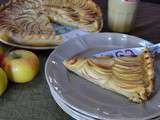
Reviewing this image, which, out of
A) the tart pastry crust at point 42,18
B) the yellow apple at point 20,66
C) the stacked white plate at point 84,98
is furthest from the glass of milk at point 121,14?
the yellow apple at point 20,66

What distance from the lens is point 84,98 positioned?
60cm

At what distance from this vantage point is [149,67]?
670mm

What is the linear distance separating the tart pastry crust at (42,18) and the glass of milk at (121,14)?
0.14ft

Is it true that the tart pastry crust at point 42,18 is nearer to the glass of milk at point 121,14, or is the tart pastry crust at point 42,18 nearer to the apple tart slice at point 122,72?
the glass of milk at point 121,14

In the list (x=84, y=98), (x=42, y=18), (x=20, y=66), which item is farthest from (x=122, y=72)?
(x=42, y=18)

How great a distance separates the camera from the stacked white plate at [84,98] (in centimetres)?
57

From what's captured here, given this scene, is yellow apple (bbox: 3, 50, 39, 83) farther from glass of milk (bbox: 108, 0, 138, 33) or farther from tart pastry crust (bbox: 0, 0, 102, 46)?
glass of milk (bbox: 108, 0, 138, 33)

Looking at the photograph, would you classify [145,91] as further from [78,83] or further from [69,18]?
[69,18]

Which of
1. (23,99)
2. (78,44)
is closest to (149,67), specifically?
(78,44)

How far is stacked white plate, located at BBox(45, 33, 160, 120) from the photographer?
57cm

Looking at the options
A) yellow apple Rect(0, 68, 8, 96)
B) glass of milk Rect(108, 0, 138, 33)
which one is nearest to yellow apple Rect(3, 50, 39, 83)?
yellow apple Rect(0, 68, 8, 96)

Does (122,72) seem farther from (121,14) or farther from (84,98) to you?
(121,14)

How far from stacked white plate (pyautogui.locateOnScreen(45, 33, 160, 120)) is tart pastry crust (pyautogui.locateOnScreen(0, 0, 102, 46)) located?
10 cm

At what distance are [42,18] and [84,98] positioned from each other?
366mm
